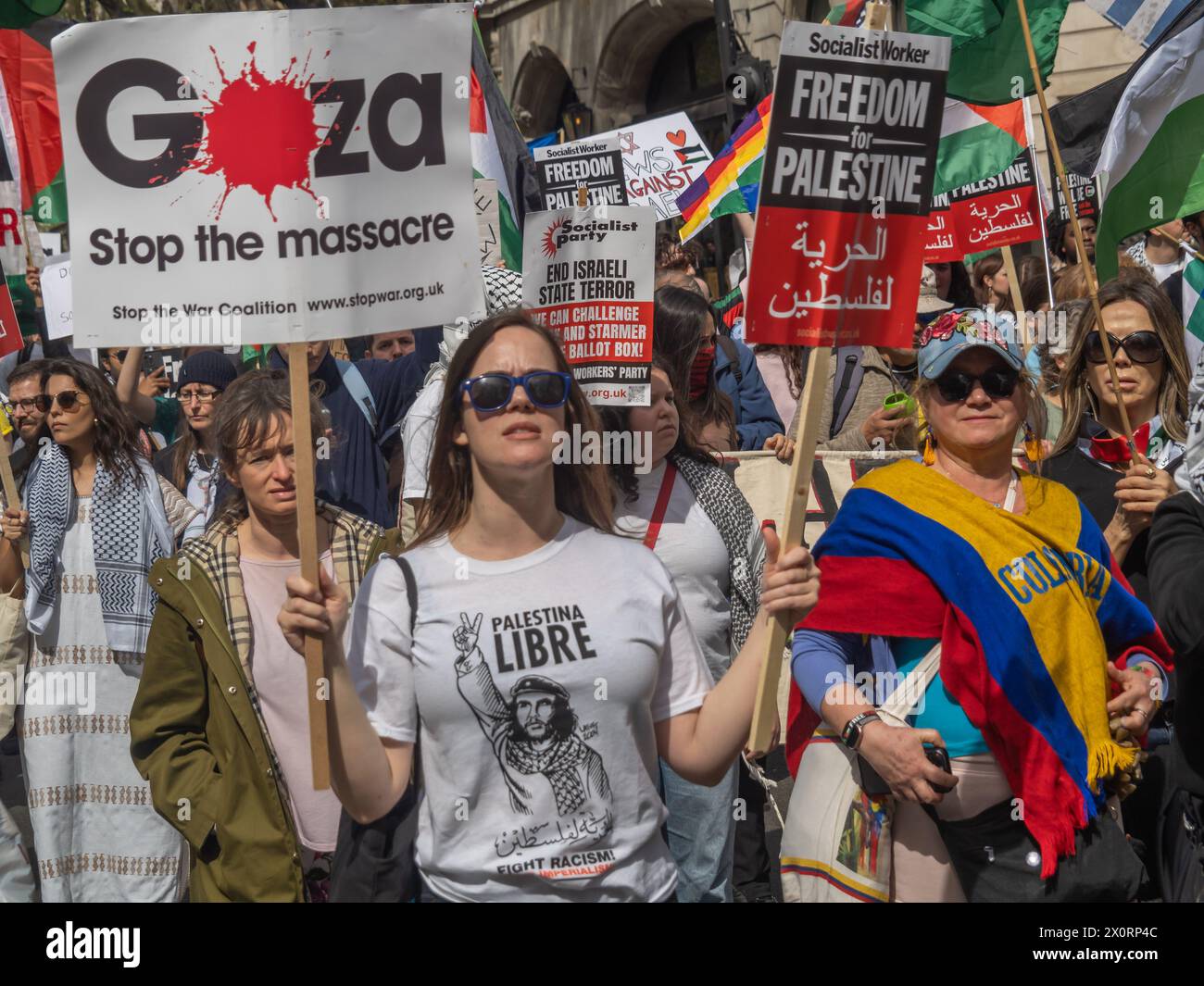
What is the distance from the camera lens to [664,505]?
4426 millimetres

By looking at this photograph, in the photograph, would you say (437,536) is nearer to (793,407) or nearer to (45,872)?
(45,872)

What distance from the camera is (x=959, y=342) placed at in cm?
361

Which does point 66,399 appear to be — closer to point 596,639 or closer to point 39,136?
point 596,639

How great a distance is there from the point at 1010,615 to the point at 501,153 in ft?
16.4

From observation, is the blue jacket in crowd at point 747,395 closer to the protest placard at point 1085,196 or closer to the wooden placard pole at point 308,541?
the protest placard at point 1085,196

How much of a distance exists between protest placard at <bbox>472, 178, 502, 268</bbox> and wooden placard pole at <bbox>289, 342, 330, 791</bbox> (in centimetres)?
427

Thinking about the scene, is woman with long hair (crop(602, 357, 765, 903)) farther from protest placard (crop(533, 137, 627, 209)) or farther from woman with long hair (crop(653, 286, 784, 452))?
protest placard (crop(533, 137, 627, 209))

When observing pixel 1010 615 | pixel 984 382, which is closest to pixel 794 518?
pixel 1010 615

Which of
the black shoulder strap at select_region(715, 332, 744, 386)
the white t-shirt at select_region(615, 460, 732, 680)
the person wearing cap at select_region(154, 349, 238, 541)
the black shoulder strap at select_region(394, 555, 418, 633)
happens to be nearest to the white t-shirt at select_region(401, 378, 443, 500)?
the white t-shirt at select_region(615, 460, 732, 680)

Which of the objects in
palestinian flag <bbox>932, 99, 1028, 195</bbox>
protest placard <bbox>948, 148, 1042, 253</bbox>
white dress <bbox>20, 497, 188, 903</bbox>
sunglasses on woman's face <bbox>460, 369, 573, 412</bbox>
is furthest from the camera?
palestinian flag <bbox>932, 99, 1028, 195</bbox>

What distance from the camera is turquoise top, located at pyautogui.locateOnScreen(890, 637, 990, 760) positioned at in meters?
3.35

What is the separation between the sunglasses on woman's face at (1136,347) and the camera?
476 centimetres

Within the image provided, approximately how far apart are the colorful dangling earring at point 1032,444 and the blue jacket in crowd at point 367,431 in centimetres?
244

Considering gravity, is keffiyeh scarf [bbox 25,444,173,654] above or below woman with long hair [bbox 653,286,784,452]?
below
